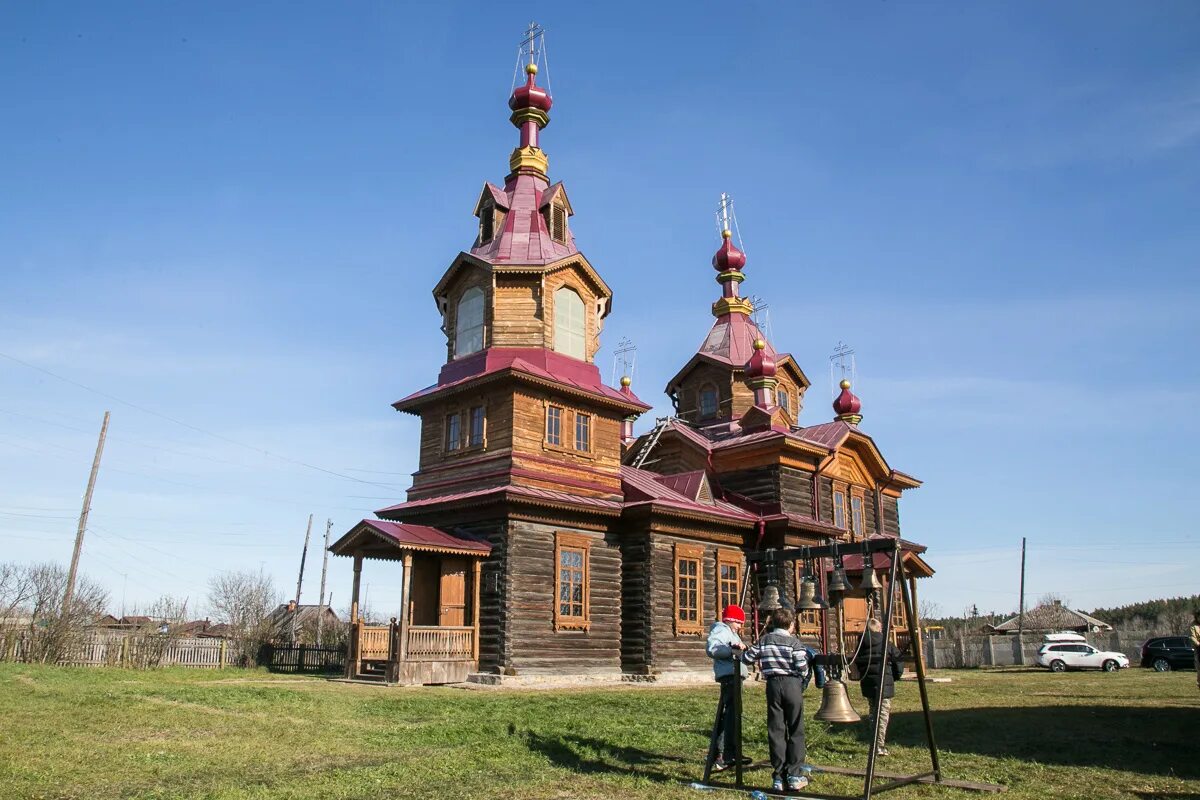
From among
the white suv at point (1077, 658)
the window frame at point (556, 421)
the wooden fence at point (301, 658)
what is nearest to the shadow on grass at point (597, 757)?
the window frame at point (556, 421)

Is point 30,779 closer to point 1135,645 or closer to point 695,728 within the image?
point 695,728

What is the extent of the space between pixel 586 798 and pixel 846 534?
2427 cm

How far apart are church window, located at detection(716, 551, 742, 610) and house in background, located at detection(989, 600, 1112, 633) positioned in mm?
40474

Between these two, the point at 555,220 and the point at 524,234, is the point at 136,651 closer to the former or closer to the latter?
the point at 524,234

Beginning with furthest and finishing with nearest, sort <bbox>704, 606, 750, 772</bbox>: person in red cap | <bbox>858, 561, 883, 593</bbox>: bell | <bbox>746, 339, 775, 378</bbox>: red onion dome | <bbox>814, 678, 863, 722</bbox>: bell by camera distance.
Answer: <bbox>746, 339, 775, 378</bbox>: red onion dome < <bbox>858, 561, 883, 593</bbox>: bell < <bbox>704, 606, 750, 772</bbox>: person in red cap < <bbox>814, 678, 863, 722</bbox>: bell

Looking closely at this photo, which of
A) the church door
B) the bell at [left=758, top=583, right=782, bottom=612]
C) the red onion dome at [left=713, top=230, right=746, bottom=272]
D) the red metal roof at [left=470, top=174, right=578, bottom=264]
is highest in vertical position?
the red onion dome at [left=713, top=230, right=746, bottom=272]

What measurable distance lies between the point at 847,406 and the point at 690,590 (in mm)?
15272

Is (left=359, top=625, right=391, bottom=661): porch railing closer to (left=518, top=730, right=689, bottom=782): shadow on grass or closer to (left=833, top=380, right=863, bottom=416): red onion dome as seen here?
(left=518, top=730, right=689, bottom=782): shadow on grass

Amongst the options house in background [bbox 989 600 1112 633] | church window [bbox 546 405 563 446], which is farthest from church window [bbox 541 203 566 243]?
house in background [bbox 989 600 1112 633]

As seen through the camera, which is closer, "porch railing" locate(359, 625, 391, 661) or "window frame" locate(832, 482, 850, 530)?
"porch railing" locate(359, 625, 391, 661)

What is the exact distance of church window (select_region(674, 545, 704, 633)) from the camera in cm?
2425

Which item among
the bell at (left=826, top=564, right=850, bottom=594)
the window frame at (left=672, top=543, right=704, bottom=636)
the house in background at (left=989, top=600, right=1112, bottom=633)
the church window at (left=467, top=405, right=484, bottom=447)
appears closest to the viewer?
the bell at (left=826, top=564, right=850, bottom=594)

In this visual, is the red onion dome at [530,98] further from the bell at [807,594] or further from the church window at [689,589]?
the bell at [807,594]

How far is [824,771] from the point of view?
888cm
